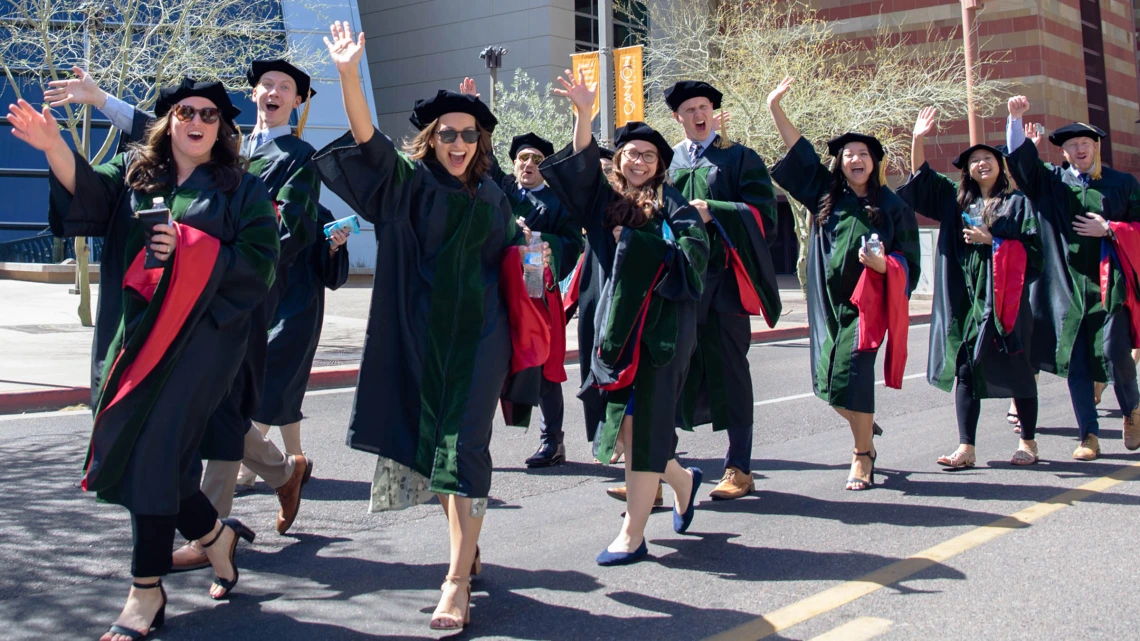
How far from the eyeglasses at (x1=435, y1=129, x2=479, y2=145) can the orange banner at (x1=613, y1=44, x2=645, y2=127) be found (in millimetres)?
11563

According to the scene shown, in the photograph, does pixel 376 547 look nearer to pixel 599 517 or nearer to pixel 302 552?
pixel 302 552

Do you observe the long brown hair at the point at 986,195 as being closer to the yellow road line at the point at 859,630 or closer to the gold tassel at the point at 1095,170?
the gold tassel at the point at 1095,170

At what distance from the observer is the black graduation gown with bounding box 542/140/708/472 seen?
4.46m

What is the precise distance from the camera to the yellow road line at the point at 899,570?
3.77 metres

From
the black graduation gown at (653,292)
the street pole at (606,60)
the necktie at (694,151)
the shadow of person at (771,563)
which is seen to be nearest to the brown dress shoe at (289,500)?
the black graduation gown at (653,292)

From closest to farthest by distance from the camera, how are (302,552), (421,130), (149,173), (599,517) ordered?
1. (149,173)
2. (421,130)
3. (302,552)
4. (599,517)

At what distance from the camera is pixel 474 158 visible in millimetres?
4035

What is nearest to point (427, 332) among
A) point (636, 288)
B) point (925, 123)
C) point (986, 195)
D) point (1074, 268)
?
point (636, 288)

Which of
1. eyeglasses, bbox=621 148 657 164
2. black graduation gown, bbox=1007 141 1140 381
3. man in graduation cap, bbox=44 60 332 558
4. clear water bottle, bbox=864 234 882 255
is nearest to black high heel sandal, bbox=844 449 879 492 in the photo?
clear water bottle, bbox=864 234 882 255

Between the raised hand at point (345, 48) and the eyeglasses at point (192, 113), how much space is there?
0.49 metres

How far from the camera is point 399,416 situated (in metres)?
3.91

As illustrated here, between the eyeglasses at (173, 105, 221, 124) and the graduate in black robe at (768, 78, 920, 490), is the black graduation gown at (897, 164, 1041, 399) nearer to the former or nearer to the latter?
the graduate in black robe at (768, 78, 920, 490)

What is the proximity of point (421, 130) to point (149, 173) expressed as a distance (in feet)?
3.17

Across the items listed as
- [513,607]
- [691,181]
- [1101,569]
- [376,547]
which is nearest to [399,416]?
[513,607]
